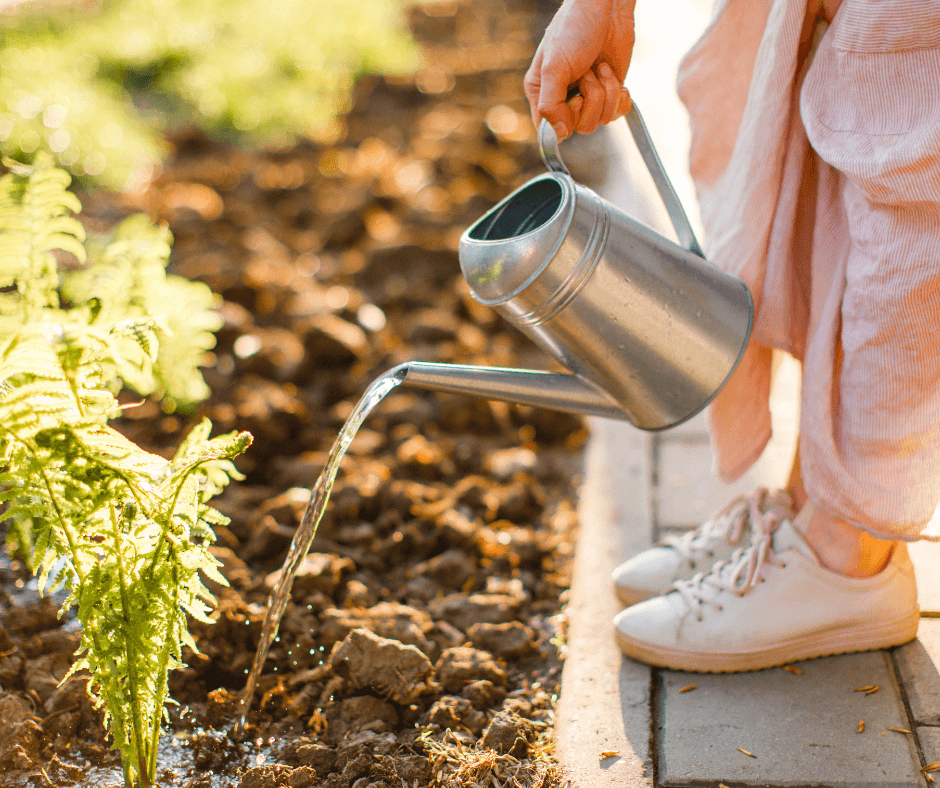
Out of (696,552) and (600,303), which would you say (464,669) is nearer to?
(696,552)

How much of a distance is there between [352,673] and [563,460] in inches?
39.6

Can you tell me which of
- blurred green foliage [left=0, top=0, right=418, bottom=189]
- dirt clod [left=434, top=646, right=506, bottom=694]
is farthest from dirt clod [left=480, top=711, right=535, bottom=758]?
blurred green foliage [left=0, top=0, right=418, bottom=189]

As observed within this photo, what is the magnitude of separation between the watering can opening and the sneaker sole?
80 cm

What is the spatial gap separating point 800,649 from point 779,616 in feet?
0.25

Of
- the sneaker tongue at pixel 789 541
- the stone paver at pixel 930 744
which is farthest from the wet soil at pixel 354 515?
the stone paver at pixel 930 744

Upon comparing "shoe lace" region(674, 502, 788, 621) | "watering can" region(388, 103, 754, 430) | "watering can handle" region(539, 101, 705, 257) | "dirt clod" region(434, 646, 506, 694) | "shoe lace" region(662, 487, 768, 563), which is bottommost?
"dirt clod" region(434, 646, 506, 694)

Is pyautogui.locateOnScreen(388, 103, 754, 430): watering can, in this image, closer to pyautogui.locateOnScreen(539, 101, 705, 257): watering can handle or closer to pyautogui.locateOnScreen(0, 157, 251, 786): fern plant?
pyautogui.locateOnScreen(539, 101, 705, 257): watering can handle

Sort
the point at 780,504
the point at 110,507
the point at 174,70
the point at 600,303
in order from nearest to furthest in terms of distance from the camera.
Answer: the point at 110,507 < the point at 600,303 < the point at 780,504 < the point at 174,70

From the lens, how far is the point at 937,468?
1440 millimetres

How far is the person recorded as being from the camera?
1.35 metres

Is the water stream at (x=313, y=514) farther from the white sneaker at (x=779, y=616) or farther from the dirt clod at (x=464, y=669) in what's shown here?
A: the white sneaker at (x=779, y=616)

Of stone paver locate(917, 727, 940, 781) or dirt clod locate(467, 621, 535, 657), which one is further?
dirt clod locate(467, 621, 535, 657)

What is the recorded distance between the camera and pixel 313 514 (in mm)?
1448

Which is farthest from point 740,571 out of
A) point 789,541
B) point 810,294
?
point 810,294
